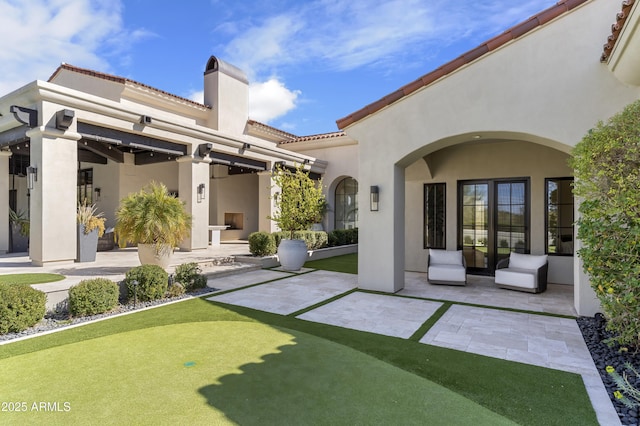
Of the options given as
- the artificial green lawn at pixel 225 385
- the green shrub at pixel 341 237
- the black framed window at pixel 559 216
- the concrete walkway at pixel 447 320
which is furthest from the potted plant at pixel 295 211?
the black framed window at pixel 559 216

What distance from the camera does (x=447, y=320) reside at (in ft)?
18.8

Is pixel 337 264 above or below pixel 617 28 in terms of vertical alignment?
below

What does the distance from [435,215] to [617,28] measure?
6347 millimetres

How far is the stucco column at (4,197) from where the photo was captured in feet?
36.9

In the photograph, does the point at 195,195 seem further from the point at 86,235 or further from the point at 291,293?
the point at 291,293

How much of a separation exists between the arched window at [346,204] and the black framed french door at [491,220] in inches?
383

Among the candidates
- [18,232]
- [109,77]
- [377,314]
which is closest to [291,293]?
[377,314]

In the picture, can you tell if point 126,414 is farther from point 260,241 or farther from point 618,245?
point 260,241

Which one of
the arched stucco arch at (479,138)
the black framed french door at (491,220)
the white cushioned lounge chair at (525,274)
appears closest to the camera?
the arched stucco arch at (479,138)

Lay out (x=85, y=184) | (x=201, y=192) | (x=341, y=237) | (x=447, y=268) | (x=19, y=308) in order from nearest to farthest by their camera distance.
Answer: (x=19, y=308)
(x=447, y=268)
(x=201, y=192)
(x=341, y=237)
(x=85, y=184)

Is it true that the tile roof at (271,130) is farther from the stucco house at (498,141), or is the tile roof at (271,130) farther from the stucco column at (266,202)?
the stucco house at (498,141)

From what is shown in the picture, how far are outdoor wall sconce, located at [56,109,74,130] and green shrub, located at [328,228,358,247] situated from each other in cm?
1014

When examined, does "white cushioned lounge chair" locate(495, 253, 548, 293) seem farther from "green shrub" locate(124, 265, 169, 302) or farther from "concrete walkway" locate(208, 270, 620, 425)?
"green shrub" locate(124, 265, 169, 302)

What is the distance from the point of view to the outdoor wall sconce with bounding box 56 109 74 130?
8617 millimetres
